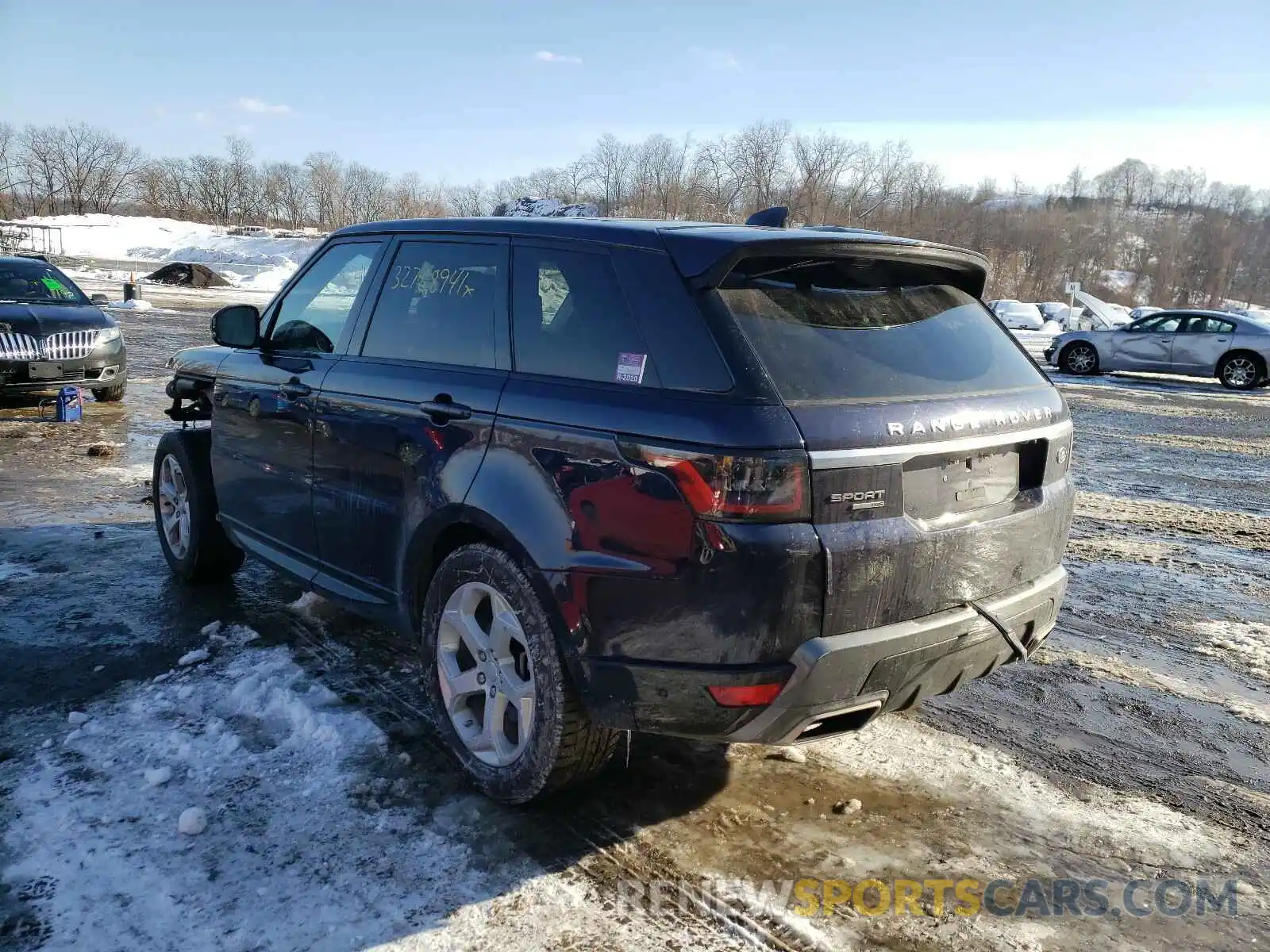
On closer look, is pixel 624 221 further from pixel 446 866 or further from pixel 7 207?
pixel 7 207

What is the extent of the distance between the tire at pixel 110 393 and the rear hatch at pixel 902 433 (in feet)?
35.3

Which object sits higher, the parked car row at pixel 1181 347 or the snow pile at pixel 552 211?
the snow pile at pixel 552 211

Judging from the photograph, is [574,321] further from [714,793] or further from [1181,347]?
[1181,347]

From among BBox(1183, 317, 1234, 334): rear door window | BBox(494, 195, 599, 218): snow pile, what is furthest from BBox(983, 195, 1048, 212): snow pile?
BBox(494, 195, 599, 218): snow pile

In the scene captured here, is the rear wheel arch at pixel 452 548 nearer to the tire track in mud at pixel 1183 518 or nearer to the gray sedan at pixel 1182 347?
the tire track in mud at pixel 1183 518

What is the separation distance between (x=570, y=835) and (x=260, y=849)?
928 millimetres

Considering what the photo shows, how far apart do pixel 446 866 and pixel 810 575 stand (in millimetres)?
1380

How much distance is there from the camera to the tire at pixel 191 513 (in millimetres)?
5121

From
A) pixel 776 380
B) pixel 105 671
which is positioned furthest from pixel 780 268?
pixel 105 671

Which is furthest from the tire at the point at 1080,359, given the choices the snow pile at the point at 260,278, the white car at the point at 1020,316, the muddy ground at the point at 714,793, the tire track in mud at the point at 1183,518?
the snow pile at the point at 260,278

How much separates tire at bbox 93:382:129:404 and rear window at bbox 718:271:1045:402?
35.2 ft

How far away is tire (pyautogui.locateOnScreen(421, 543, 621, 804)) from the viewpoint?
9.44 feet

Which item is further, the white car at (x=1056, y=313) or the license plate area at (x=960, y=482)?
the white car at (x=1056, y=313)

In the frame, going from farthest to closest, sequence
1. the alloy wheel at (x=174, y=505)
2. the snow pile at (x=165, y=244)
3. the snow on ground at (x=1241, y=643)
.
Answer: the snow pile at (x=165, y=244), the alloy wheel at (x=174, y=505), the snow on ground at (x=1241, y=643)
